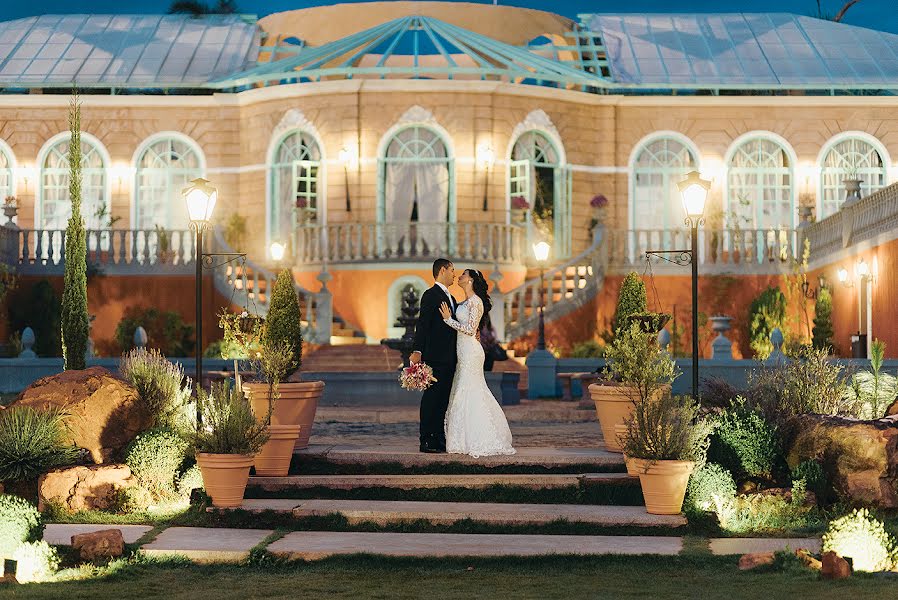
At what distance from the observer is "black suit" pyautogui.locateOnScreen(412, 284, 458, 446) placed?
13602mm

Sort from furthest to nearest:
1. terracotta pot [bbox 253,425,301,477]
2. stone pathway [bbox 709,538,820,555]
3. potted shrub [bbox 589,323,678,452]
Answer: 1. terracotta pot [bbox 253,425,301,477]
2. potted shrub [bbox 589,323,678,452]
3. stone pathway [bbox 709,538,820,555]

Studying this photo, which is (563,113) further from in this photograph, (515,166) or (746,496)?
(746,496)

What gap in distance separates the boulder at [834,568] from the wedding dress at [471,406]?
13.0 feet

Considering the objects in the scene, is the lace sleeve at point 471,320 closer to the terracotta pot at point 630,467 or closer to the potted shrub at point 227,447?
the terracotta pot at point 630,467

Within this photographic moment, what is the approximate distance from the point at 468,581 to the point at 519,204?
20.0m

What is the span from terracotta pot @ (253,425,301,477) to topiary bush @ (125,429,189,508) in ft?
2.30

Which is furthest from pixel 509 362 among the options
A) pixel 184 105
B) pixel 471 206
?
pixel 184 105

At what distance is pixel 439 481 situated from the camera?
12695 mm

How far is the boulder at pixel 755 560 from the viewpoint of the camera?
33.4 feet

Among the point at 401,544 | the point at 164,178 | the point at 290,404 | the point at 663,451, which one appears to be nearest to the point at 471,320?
the point at 290,404

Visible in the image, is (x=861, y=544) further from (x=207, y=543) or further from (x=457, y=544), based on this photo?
(x=207, y=543)

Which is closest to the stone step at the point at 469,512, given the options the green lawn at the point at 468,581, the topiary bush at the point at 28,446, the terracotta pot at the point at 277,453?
the terracotta pot at the point at 277,453

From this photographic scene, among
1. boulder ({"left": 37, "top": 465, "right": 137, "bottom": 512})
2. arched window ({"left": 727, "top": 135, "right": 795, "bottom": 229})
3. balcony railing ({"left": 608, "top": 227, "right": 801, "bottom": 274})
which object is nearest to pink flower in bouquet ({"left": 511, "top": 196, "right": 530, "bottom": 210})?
balcony railing ({"left": 608, "top": 227, "right": 801, "bottom": 274})

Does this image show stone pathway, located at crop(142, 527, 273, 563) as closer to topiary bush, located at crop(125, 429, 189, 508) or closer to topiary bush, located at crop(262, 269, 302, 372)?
topiary bush, located at crop(125, 429, 189, 508)
